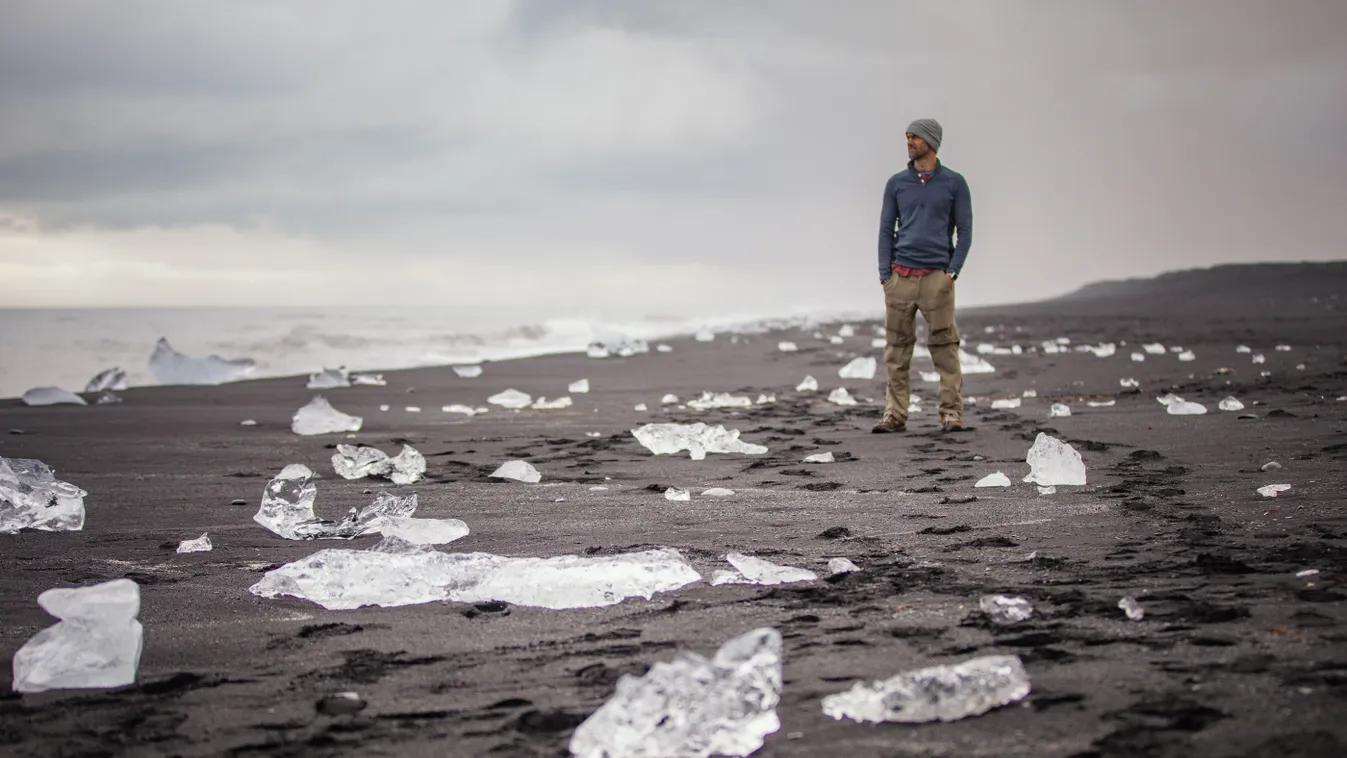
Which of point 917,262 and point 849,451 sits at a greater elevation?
point 917,262

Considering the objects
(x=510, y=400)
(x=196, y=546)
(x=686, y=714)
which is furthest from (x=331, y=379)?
(x=686, y=714)

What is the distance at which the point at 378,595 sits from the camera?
253cm

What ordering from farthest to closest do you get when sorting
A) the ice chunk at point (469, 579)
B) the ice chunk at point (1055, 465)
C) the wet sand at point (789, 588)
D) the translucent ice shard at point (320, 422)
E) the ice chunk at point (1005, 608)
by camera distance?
the translucent ice shard at point (320, 422)
the ice chunk at point (1055, 465)
the ice chunk at point (469, 579)
the ice chunk at point (1005, 608)
the wet sand at point (789, 588)

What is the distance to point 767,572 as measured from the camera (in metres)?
2.61

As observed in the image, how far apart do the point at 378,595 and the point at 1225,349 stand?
11188 millimetres

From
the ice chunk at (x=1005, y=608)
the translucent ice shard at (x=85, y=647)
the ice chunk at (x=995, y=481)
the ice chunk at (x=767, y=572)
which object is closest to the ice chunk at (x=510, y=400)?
the ice chunk at (x=995, y=481)

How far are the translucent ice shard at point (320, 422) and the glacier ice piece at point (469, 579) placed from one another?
12.5 feet

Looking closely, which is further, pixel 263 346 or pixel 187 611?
pixel 263 346

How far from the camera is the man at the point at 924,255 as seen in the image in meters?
5.91

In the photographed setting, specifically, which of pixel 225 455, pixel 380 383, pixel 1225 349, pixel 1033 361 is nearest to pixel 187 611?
pixel 225 455

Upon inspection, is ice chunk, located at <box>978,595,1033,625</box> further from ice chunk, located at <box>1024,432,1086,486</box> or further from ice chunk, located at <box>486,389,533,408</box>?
ice chunk, located at <box>486,389,533,408</box>

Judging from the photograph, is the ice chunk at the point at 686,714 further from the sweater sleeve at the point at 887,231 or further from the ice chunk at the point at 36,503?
the sweater sleeve at the point at 887,231

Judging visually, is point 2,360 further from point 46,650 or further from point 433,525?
point 46,650

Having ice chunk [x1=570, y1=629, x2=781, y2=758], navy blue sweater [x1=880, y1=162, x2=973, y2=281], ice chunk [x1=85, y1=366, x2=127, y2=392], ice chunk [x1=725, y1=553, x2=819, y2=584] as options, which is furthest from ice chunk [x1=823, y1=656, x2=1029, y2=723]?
ice chunk [x1=85, y1=366, x2=127, y2=392]
